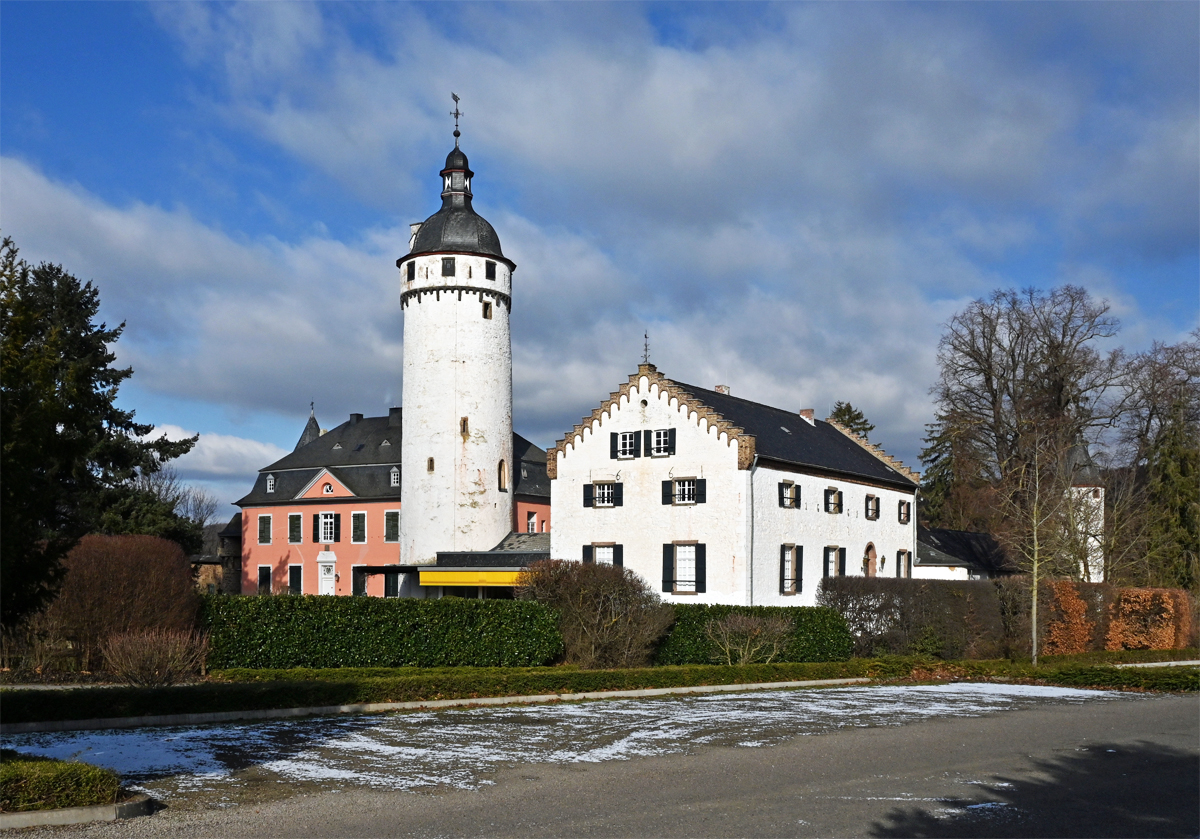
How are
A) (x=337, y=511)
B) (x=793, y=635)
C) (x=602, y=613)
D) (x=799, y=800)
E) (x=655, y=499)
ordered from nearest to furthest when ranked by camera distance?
(x=799, y=800) < (x=602, y=613) < (x=793, y=635) < (x=655, y=499) < (x=337, y=511)

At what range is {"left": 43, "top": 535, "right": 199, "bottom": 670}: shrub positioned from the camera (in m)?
24.2

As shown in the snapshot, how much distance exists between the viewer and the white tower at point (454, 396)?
4881cm

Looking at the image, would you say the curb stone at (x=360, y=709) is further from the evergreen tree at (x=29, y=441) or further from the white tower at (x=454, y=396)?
the white tower at (x=454, y=396)

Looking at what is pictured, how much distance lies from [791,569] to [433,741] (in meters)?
25.8

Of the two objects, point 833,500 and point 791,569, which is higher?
point 833,500

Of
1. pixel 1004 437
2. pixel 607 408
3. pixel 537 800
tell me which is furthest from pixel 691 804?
pixel 1004 437

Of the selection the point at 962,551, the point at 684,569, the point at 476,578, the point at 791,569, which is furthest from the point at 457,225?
the point at 962,551

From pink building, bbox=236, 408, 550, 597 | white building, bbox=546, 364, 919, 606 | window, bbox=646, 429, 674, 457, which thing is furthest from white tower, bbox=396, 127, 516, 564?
window, bbox=646, 429, 674, 457

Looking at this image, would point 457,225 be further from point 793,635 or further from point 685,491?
point 793,635

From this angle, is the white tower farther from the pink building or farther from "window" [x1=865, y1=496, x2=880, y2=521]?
"window" [x1=865, y1=496, x2=880, y2=521]

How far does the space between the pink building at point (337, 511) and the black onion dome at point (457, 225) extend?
1325 cm

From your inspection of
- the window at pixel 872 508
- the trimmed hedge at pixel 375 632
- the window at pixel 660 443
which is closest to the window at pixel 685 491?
the window at pixel 660 443

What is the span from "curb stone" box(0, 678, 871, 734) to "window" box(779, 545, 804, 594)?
1116 centimetres

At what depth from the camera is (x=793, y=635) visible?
3244cm
